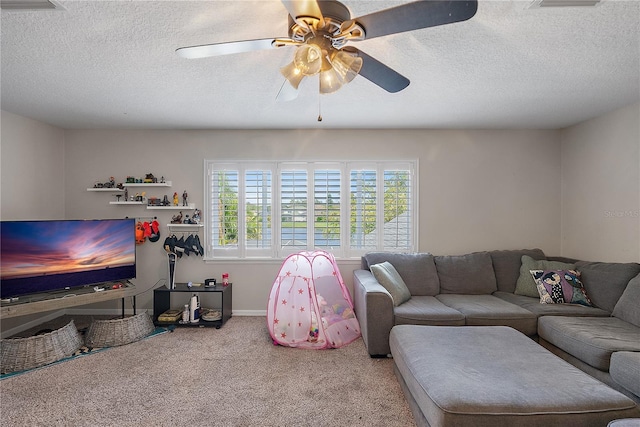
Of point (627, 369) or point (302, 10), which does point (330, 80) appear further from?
point (627, 369)

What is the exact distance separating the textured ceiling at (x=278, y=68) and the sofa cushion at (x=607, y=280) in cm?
157

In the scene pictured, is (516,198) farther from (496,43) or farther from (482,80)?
(496,43)

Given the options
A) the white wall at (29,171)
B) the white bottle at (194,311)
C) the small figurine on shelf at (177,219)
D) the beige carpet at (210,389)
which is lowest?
the beige carpet at (210,389)

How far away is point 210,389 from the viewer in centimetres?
235

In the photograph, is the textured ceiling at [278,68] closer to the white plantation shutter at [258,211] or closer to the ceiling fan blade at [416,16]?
the ceiling fan blade at [416,16]

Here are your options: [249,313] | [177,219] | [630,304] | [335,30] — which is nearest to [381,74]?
[335,30]

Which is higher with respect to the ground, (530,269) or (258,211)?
(258,211)

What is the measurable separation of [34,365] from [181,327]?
4.07 feet

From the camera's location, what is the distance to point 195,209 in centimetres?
392

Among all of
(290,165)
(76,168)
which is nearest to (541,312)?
(290,165)

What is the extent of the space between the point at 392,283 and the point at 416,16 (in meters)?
2.41

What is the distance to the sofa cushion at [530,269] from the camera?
325 cm

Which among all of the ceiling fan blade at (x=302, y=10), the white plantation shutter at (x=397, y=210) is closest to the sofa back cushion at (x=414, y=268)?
the white plantation shutter at (x=397, y=210)

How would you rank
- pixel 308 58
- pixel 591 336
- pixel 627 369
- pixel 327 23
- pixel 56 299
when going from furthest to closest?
pixel 56 299 → pixel 591 336 → pixel 627 369 → pixel 308 58 → pixel 327 23
